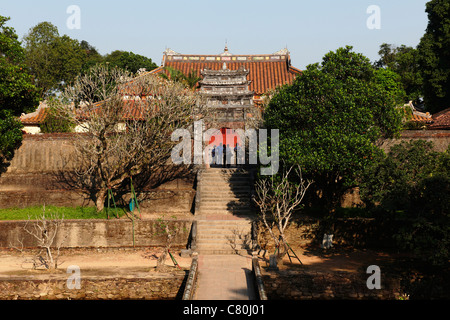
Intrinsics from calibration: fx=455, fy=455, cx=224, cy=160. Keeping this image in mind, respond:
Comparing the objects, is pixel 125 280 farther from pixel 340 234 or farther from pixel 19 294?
pixel 340 234

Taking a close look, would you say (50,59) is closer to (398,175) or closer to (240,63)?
(240,63)

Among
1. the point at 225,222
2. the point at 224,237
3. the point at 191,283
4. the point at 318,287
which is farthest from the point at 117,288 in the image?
the point at 318,287

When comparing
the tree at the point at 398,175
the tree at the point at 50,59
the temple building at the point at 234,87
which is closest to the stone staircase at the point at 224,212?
the temple building at the point at 234,87

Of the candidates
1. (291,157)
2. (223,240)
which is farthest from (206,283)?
(291,157)

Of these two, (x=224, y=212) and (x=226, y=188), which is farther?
(x=226, y=188)

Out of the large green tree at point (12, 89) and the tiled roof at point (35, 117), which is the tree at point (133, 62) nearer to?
the tiled roof at point (35, 117)

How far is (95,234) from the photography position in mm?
17406

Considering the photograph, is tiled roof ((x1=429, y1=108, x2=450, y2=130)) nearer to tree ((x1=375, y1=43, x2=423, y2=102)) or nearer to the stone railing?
tree ((x1=375, y1=43, x2=423, y2=102))

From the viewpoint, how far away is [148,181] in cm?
2106

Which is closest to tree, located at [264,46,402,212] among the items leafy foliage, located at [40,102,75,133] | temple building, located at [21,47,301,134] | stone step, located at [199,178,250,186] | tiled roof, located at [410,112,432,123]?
stone step, located at [199,178,250,186]

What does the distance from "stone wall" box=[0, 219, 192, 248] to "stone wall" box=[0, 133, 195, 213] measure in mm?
2374

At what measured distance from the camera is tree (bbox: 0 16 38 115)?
19531 mm

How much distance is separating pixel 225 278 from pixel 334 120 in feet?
22.2

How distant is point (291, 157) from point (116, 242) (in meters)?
7.40
